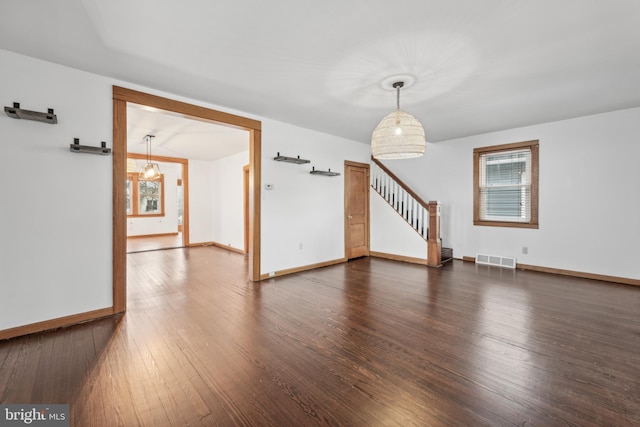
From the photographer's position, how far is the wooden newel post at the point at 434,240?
18.3 ft

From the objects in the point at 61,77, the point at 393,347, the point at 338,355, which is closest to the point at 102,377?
the point at 338,355

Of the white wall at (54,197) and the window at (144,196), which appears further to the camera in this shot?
the window at (144,196)

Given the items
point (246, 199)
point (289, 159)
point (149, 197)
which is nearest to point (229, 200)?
point (246, 199)

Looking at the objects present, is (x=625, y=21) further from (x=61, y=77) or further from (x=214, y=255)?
(x=214, y=255)

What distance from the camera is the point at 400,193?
21.1ft

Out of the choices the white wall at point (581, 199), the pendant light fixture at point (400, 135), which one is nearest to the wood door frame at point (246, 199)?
the pendant light fixture at point (400, 135)

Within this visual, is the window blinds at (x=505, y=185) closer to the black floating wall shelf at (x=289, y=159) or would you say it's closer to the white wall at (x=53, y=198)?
the black floating wall shelf at (x=289, y=159)

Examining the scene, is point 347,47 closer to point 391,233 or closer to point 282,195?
point 282,195

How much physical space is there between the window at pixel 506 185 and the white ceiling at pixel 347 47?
4.99 feet

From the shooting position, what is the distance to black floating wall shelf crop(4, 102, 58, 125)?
2587 millimetres

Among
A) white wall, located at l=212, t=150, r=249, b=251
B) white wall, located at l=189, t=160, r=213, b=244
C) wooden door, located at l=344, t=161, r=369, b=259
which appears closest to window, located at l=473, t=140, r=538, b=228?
wooden door, located at l=344, t=161, r=369, b=259

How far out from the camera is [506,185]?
5.61 meters

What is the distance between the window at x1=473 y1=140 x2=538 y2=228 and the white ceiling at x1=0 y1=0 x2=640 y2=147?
59.9 inches

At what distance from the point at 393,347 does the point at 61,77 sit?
4294mm
